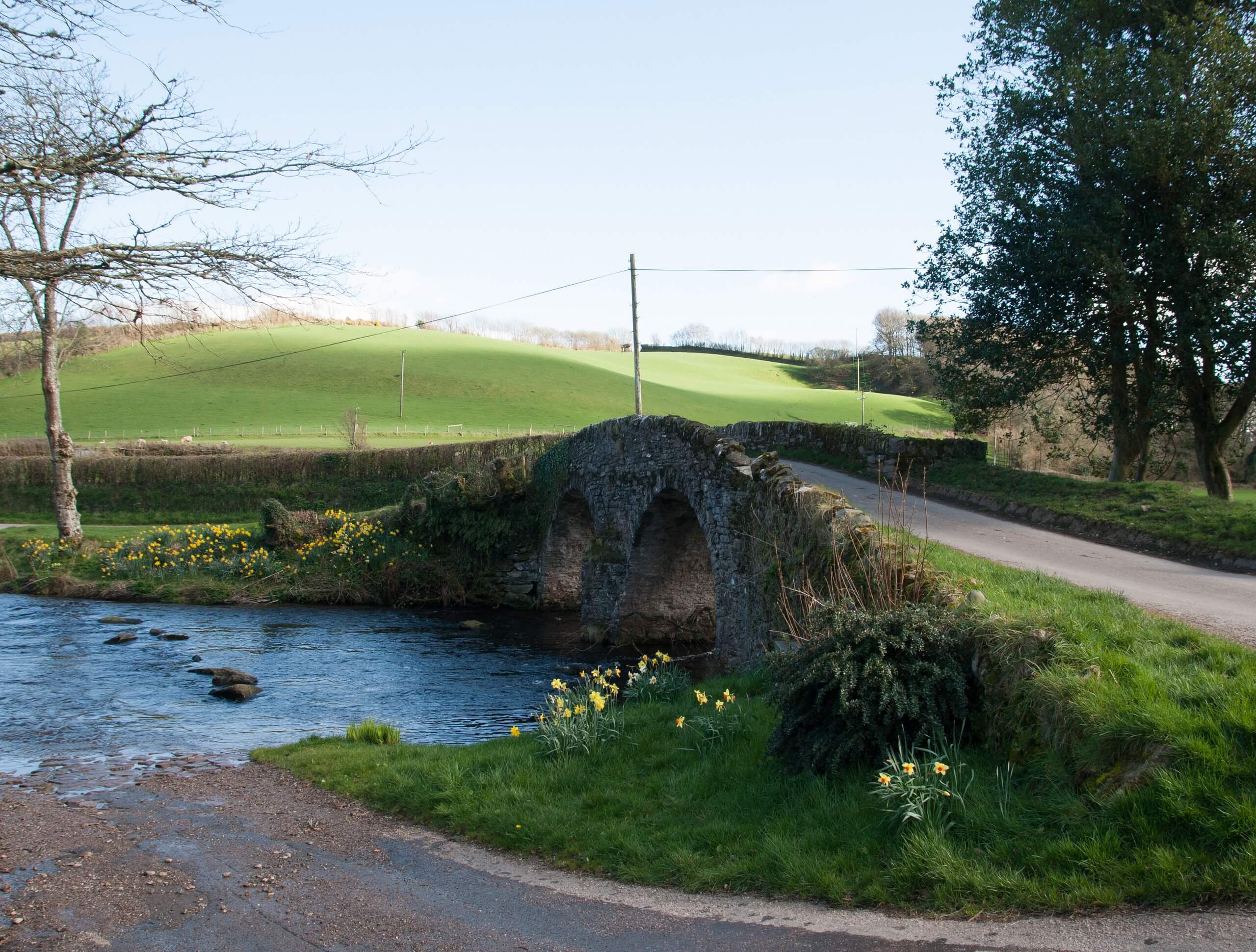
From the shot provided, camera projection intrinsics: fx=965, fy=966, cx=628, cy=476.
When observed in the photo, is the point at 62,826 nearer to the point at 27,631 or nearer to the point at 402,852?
the point at 402,852

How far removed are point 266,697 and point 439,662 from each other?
3373 millimetres

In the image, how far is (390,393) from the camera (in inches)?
2340

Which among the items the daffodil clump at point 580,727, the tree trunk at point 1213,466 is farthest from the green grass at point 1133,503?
the daffodil clump at point 580,727

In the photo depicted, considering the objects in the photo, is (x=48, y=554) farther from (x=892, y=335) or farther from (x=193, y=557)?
(x=892, y=335)

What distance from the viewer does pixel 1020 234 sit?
716 inches

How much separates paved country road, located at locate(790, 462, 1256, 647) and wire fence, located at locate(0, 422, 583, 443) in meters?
31.5

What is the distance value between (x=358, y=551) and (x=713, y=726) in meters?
18.1

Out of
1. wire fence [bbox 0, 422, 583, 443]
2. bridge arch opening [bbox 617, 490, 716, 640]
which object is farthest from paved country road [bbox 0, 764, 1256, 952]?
wire fence [bbox 0, 422, 583, 443]

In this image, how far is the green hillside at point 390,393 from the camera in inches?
2051

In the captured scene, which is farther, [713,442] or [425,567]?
[425,567]

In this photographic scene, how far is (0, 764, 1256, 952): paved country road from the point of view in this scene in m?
4.41

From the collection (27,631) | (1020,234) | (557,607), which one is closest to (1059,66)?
(1020,234)

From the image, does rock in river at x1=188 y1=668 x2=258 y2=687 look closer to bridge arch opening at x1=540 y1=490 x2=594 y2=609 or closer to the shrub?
the shrub

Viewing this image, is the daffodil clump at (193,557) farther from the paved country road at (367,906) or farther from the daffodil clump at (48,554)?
the paved country road at (367,906)
